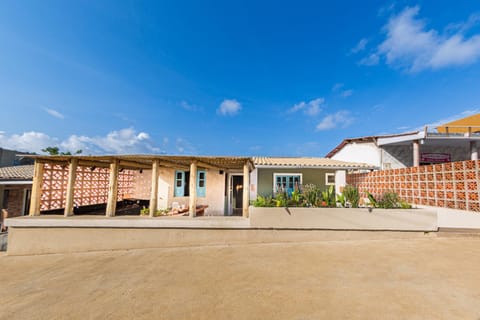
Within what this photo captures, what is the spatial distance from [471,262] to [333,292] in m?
3.95

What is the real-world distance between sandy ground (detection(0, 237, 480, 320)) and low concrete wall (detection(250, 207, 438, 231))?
1.78 feet

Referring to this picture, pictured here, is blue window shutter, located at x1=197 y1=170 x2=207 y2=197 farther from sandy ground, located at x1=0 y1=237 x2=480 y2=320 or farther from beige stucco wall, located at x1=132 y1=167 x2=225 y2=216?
sandy ground, located at x1=0 y1=237 x2=480 y2=320

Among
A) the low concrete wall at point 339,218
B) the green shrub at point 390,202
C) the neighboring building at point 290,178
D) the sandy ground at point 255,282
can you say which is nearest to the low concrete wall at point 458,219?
the sandy ground at point 255,282

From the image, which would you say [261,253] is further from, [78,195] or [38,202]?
[78,195]

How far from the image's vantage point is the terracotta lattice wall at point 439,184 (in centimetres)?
637

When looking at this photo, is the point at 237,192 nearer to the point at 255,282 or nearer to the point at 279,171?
the point at 279,171

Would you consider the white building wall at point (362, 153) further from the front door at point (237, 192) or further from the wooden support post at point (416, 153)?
the front door at point (237, 192)

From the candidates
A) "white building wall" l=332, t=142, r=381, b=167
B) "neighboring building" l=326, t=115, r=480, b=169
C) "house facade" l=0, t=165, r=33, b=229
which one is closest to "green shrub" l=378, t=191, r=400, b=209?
"neighboring building" l=326, t=115, r=480, b=169

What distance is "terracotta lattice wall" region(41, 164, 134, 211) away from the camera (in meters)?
7.72

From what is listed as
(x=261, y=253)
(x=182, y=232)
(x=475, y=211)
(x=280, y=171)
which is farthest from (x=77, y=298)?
(x=475, y=211)

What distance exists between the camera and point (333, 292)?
3.46 meters

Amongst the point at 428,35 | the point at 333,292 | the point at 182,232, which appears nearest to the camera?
the point at 333,292

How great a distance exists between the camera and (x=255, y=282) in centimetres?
393

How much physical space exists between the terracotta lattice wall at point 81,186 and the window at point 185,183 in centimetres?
403
